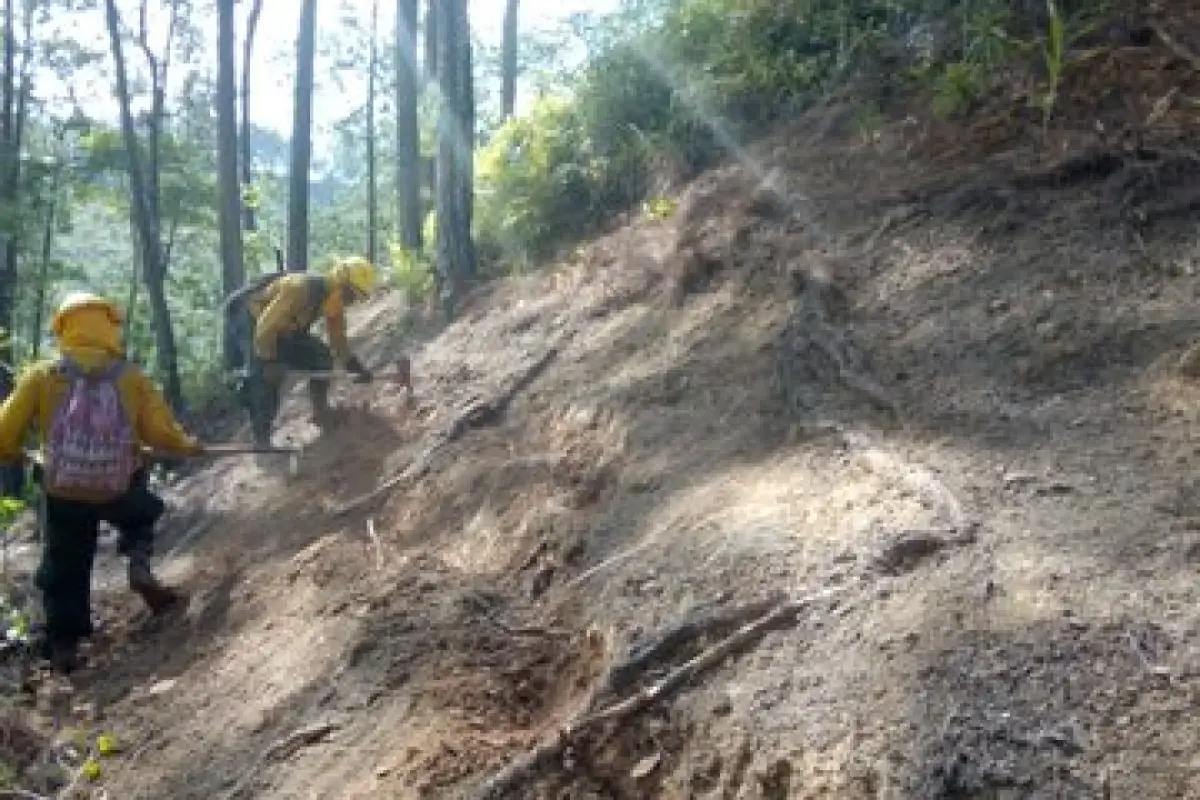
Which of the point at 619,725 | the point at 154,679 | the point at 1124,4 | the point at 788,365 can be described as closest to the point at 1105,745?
the point at 619,725

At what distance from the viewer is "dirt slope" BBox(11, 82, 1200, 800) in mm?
2961

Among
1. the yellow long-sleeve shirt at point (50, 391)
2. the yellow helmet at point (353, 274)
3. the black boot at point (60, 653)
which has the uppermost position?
the yellow long-sleeve shirt at point (50, 391)

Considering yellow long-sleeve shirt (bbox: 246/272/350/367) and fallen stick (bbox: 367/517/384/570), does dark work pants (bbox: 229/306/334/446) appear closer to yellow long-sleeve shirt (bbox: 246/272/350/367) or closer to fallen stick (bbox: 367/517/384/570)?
yellow long-sleeve shirt (bbox: 246/272/350/367)

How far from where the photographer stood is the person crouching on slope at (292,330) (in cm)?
1009

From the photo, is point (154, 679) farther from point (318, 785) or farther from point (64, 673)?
point (318, 785)

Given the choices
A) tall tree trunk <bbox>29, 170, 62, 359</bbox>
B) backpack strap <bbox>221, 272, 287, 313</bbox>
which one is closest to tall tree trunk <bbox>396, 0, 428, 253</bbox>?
backpack strap <bbox>221, 272, 287, 313</bbox>

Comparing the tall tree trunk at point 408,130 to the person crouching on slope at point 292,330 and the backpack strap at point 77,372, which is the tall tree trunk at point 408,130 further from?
the backpack strap at point 77,372

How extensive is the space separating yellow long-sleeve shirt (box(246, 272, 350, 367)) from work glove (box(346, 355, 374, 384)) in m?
0.07

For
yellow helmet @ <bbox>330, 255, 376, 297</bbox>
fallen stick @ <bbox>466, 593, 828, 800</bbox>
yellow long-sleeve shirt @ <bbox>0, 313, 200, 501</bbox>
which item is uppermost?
yellow long-sleeve shirt @ <bbox>0, 313, 200, 501</bbox>

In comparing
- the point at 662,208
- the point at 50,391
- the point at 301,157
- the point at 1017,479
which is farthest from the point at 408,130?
the point at 1017,479

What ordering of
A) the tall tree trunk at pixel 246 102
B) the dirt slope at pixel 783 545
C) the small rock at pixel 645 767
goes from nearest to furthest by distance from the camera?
the dirt slope at pixel 783 545
the small rock at pixel 645 767
the tall tree trunk at pixel 246 102

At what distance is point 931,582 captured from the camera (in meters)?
3.39

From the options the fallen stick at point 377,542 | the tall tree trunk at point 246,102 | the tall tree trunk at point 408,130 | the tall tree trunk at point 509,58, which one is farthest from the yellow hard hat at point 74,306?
the tall tree trunk at point 509,58

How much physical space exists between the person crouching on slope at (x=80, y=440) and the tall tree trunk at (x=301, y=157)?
12506mm
